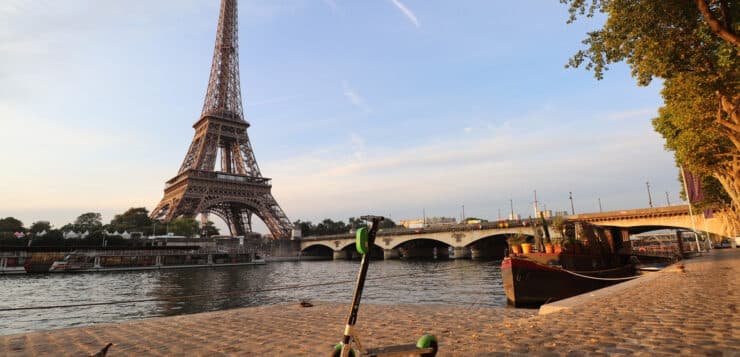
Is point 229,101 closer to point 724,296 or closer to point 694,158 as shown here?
point 694,158

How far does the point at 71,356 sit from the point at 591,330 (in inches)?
303

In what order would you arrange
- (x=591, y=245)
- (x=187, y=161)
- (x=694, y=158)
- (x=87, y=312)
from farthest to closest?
(x=187, y=161), (x=694, y=158), (x=591, y=245), (x=87, y=312)

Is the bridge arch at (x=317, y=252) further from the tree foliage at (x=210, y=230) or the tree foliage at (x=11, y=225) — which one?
the tree foliage at (x=11, y=225)

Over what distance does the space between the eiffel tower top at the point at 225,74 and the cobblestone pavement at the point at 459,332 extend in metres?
81.4

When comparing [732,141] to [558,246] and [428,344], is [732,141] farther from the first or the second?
[428,344]

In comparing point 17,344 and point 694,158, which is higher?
point 694,158

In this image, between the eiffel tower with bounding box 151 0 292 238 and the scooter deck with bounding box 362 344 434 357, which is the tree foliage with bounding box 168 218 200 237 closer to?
the eiffel tower with bounding box 151 0 292 238

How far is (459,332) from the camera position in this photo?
246 inches

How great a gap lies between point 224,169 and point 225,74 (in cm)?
2275

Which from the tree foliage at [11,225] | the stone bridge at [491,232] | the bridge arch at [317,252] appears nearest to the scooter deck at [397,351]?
the stone bridge at [491,232]

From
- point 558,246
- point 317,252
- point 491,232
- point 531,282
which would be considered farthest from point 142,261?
point 558,246

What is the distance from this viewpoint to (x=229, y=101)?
3492 inches

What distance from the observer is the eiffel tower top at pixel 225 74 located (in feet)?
284

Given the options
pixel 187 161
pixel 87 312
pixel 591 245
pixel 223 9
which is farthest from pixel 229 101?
pixel 591 245
